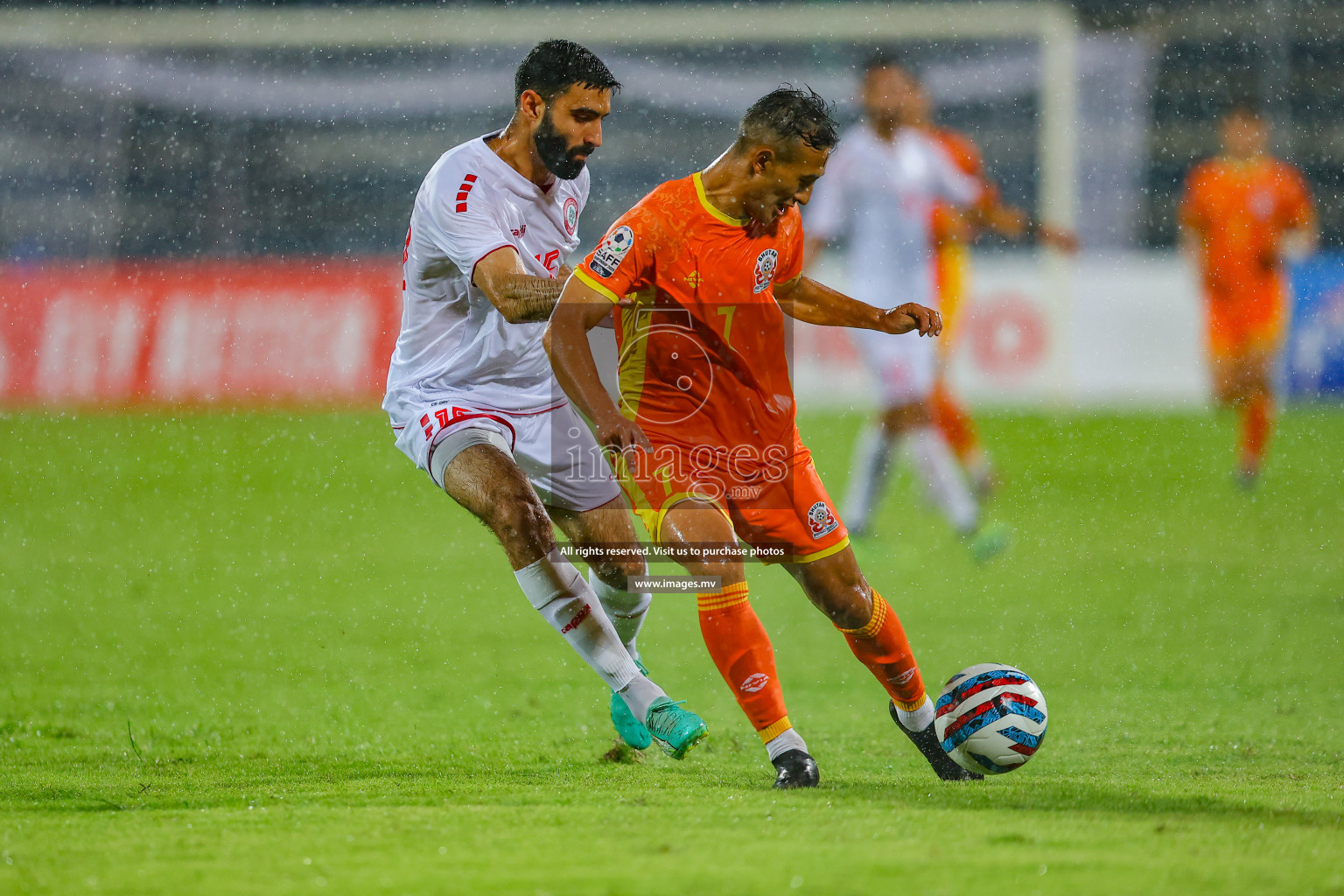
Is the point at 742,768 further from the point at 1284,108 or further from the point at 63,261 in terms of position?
the point at 1284,108

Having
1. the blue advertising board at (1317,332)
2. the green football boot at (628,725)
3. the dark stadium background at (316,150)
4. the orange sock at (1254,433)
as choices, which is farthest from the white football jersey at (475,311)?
the blue advertising board at (1317,332)

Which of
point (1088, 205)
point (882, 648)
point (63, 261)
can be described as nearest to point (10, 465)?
point (63, 261)

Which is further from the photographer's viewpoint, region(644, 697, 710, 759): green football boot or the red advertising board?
the red advertising board

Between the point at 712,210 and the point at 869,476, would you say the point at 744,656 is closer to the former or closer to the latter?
the point at 712,210

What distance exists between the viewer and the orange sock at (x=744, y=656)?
4.16 m

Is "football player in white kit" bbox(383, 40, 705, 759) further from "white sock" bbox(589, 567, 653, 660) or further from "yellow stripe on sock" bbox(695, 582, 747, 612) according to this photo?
"yellow stripe on sock" bbox(695, 582, 747, 612)

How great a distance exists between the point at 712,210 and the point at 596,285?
0.45 metres

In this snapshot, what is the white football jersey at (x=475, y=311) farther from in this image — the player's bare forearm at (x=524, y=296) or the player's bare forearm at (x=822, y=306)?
the player's bare forearm at (x=822, y=306)

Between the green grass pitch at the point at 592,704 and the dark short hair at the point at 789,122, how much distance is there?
6.16 ft

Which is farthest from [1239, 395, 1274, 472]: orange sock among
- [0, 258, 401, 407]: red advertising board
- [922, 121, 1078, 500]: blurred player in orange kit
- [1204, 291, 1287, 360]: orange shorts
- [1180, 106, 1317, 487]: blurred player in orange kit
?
[0, 258, 401, 407]: red advertising board

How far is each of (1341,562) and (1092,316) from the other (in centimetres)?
743

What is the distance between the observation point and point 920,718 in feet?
14.6

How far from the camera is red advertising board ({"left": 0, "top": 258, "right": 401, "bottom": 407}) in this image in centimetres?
1478

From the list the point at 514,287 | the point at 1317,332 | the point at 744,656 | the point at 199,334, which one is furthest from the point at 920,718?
the point at 1317,332
